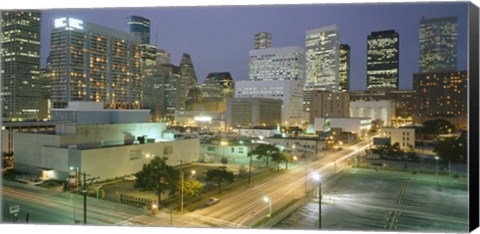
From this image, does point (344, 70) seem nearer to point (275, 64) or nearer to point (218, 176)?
point (275, 64)

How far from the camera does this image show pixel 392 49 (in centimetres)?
12344

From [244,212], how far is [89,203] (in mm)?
6402

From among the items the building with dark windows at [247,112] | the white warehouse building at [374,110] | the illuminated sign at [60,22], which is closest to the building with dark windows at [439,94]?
the white warehouse building at [374,110]

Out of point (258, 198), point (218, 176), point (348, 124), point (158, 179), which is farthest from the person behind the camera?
point (348, 124)

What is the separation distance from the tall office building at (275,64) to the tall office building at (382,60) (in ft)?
106

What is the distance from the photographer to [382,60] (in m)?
123

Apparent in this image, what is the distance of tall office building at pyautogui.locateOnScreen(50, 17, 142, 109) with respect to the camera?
226ft

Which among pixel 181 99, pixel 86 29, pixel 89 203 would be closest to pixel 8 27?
pixel 86 29

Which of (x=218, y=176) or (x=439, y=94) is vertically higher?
(x=439, y=94)

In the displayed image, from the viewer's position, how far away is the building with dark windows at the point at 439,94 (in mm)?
63625

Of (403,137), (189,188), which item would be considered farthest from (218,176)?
(403,137)

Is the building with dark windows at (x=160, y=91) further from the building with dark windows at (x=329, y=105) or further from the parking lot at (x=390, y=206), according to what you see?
the parking lot at (x=390, y=206)

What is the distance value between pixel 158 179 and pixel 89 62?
2435 inches

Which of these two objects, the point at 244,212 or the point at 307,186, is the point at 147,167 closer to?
the point at 244,212
